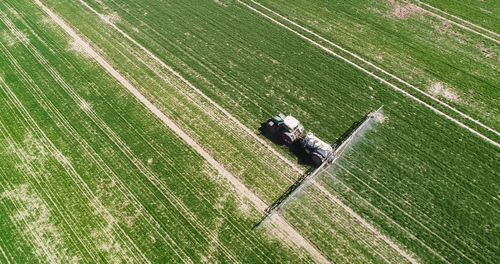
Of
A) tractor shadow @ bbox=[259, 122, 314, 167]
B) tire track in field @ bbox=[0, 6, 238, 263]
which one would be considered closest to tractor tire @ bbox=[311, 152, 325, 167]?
tractor shadow @ bbox=[259, 122, 314, 167]

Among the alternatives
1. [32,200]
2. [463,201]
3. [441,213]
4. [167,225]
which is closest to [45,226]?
[32,200]

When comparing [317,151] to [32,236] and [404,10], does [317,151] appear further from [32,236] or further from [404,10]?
[404,10]

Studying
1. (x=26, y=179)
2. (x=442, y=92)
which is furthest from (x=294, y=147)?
(x=26, y=179)

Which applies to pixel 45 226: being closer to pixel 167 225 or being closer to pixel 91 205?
pixel 91 205

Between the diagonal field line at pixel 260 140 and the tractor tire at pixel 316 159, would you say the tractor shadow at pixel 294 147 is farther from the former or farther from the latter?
the diagonal field line at pixel 260 140

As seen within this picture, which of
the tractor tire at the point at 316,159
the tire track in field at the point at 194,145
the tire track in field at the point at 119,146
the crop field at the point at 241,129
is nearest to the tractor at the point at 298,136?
the tractor tire at the point at 316,159
